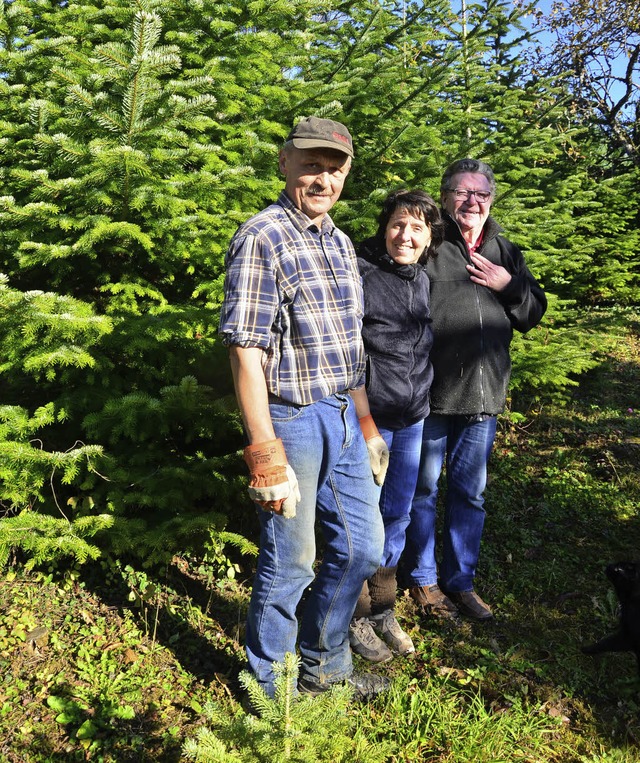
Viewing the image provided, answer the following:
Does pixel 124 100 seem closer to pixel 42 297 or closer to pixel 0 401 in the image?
pixel 42 297

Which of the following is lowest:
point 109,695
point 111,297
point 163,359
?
point 109,695

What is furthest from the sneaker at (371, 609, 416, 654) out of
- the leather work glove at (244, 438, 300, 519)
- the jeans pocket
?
the jeans pocket

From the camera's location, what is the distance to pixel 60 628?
10.4ft

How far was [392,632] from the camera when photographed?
3256 mm

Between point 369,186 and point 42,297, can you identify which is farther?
point 369,186

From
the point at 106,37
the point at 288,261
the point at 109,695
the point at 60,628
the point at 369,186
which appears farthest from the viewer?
the point at 369,186

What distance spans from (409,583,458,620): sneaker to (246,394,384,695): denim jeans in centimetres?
89

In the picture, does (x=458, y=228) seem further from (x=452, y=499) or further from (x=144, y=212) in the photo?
(x=144, y=212)

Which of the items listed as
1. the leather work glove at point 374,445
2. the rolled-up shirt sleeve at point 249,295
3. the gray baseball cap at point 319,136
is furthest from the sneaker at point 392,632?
the gray baseball cap at point 319,136

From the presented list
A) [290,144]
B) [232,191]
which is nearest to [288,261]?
[290,144]

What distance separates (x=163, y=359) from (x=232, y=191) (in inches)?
42.8

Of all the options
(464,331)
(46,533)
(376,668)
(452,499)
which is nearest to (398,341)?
(464,331)

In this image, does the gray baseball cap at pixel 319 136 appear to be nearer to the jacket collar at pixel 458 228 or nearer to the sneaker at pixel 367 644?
the jacket collar at pixel 458 228

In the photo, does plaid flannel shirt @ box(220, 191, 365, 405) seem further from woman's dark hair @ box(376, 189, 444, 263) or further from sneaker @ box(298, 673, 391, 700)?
sneaker @ box(298, 673, 391, 700)
